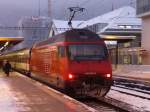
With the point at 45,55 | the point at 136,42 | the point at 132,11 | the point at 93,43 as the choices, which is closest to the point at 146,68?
the point at 45,55

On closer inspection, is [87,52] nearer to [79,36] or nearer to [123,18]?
[79,36]

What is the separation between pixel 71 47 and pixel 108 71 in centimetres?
187

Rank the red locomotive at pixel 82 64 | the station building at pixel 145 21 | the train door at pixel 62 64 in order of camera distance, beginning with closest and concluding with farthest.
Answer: the red locomotive at pixel 82 64 → the train door at pixel 62 64 → the station building at pixel 145 21

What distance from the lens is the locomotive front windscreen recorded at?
19.5m

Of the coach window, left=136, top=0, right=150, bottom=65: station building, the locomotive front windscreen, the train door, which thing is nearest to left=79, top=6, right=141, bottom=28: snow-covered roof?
left=136, top=0, right=150, bottom=65: station building

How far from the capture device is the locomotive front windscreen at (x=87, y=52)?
1952 cm

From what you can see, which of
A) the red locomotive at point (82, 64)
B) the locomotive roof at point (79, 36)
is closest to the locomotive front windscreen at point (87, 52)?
the red locomotive at point (82, 64)

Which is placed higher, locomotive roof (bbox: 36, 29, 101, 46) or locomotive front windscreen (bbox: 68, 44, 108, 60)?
locomotive roof (bbox: 36, 29, 101, 46)

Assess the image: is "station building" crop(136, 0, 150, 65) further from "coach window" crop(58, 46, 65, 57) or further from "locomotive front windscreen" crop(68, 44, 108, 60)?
"locomotive front windscreen" crop(68, 44, 108, 60)

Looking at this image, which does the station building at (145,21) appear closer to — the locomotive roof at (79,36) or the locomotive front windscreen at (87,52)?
the locomotive roof at (79,36)

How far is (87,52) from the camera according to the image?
1972 cm

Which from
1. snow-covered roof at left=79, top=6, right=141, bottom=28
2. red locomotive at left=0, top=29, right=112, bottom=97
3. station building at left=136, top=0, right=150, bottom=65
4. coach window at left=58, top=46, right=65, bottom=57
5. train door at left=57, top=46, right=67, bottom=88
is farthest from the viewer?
snow-covered roof at left=79, top=6, right=141, bottom=28

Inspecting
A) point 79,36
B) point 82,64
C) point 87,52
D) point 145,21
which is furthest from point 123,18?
point 82,64

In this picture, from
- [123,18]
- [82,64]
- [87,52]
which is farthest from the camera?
[123,18]
